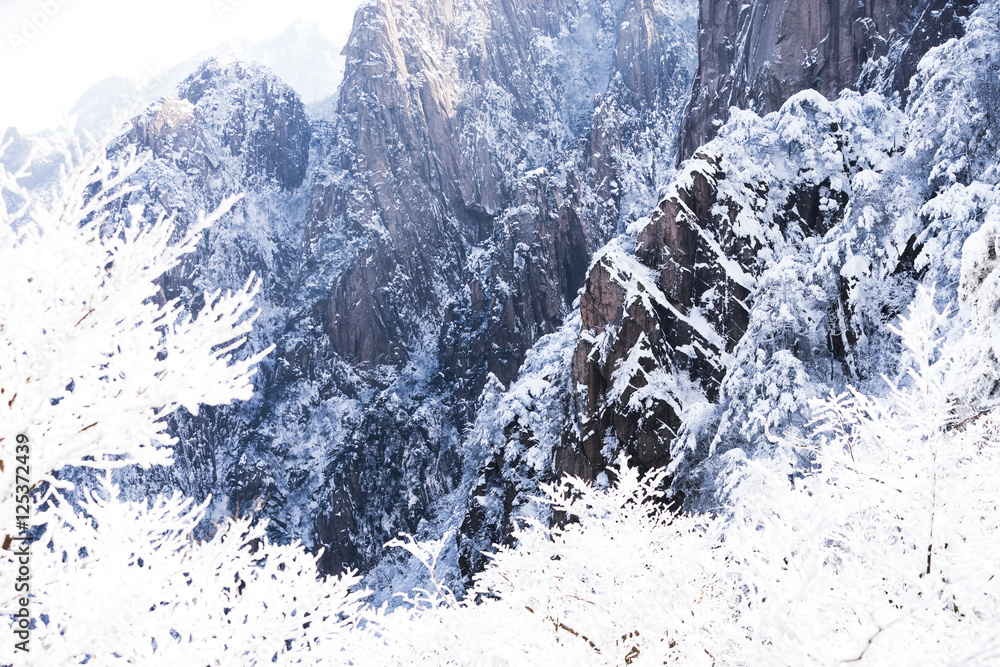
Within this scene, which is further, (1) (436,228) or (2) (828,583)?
(1) (436,228)

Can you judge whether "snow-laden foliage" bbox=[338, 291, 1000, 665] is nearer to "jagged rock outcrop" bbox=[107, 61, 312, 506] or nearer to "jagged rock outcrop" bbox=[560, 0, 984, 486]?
"jagged rock outcrop" bbox=[560, 0, 984, 486]

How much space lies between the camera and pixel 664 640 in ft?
17.9

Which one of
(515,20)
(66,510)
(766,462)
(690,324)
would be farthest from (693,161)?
(515,20)

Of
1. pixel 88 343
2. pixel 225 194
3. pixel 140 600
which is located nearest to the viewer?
pixel 88 343

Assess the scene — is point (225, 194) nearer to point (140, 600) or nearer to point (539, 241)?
point (539, 241)

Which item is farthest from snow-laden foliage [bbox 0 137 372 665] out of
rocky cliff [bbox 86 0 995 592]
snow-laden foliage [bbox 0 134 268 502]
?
rocky cliff [bbox 86 0 995 592]

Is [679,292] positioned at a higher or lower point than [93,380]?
lower

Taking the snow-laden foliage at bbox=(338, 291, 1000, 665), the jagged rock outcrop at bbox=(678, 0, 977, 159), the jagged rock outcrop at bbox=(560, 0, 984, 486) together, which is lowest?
the jagged rock outcrop at bbox=(560, 0, 984, 486)

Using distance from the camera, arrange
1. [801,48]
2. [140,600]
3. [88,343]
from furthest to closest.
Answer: [801,48]
[140,600]
[88,343]

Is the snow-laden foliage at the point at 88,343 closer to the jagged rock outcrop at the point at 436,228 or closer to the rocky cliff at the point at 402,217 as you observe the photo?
the rocky cliff at the point at 402,217

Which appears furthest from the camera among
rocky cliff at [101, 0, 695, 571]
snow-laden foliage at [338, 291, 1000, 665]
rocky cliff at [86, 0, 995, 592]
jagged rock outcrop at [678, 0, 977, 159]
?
rocky cliff at [101, 0, 695, 571]

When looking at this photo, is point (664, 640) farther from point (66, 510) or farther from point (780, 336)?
point (780, 336)

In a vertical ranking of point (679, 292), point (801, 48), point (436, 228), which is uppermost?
point (801, 48)

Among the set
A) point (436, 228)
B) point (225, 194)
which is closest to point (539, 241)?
point (436, 228)
